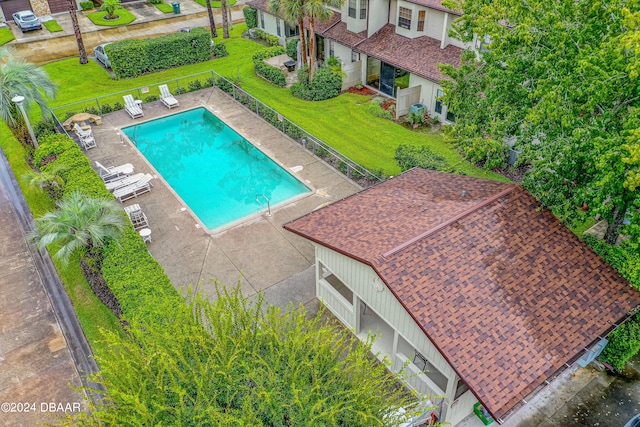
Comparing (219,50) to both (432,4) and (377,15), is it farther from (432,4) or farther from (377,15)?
(432,4)

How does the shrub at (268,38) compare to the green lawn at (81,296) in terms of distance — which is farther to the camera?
the shrub at (268,38)

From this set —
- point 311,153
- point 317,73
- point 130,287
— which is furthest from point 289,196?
point 317,73

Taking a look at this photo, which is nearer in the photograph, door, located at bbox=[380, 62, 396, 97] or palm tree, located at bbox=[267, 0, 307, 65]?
palm tree, located at bbox=[267, 0, 307, 65]

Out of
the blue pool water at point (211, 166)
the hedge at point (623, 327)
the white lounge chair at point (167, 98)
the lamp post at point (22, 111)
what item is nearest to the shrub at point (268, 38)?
the white lounge chair at point (167, 98)

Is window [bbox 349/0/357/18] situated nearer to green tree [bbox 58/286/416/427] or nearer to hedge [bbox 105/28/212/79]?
hedge [bbox 105/28/212/79]

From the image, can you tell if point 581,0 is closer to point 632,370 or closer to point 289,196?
point 632,370

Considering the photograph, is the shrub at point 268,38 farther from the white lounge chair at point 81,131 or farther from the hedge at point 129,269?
the hedge at point 129,269

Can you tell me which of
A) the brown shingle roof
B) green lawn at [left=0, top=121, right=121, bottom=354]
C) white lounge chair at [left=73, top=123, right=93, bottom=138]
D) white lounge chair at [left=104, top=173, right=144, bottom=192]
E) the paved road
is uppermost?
the brown shingle roof

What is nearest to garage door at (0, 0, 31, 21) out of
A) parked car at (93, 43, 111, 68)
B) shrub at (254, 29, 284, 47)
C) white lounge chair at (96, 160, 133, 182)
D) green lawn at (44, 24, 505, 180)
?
green lawn at (44, 24, 505, 180)
